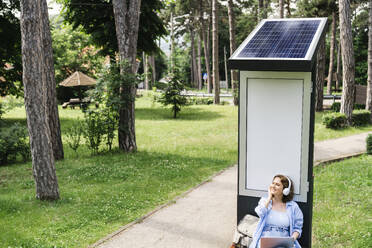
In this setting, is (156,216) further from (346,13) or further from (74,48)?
(74,48)

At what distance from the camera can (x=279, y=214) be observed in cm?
534

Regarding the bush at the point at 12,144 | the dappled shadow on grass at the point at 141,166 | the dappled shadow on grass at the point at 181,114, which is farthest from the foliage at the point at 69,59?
the dappled shadow on grass at the point at 141,166

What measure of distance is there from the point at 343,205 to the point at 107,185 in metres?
5.50

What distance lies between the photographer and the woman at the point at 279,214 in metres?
5.30

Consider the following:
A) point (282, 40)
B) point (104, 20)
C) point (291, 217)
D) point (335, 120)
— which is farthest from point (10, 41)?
point (291, 217)

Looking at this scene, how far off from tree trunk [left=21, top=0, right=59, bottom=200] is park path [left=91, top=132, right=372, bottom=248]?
2.46 meters

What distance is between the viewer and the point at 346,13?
1727 cm

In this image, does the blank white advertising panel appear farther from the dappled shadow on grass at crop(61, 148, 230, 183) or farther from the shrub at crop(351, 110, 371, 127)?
the shrub at crop(351, 110, 371, 127)

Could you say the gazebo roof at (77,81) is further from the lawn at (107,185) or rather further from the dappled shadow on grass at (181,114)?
the lawn at (107,185)

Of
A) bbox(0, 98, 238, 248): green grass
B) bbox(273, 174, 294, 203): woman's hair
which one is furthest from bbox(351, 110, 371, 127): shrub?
bbox(273, 174, 294, 203): woman's hair

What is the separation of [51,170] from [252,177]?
494cm

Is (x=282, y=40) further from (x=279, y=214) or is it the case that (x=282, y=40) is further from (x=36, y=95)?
(x=36, y=95)

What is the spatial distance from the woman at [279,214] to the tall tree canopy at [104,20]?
14.9 metres

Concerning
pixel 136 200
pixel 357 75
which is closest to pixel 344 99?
pixel 136 200
